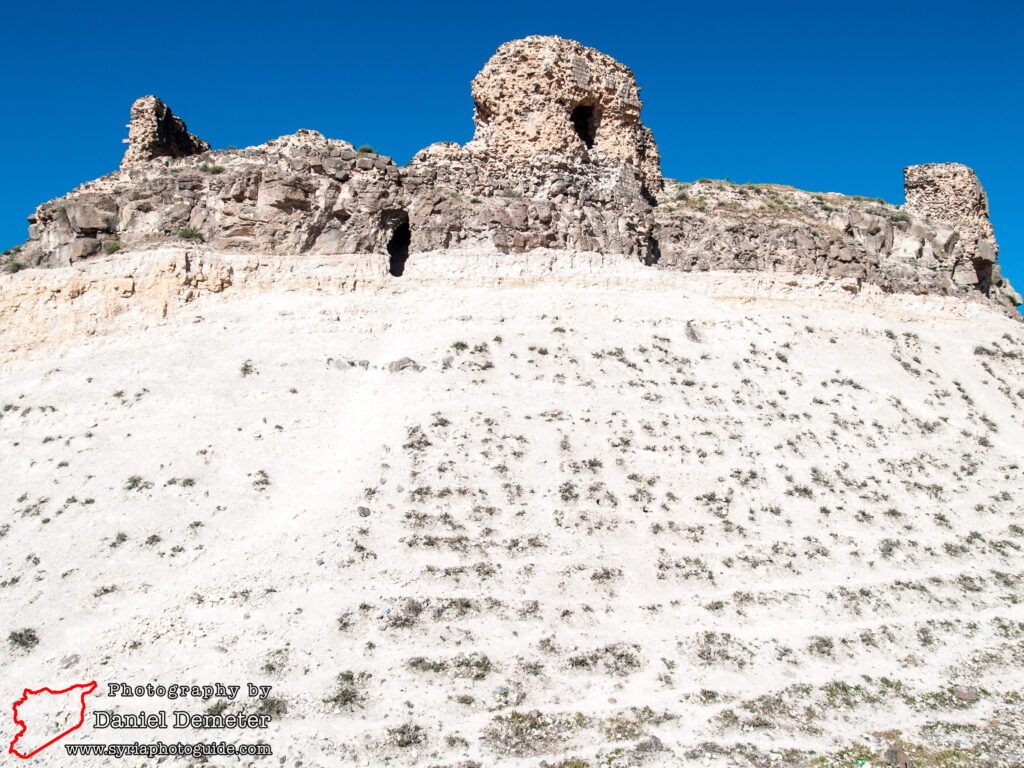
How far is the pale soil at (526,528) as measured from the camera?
9438mm

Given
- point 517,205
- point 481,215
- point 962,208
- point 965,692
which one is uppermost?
point 962,208

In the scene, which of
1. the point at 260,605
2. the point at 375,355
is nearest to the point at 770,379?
the point at 375,355

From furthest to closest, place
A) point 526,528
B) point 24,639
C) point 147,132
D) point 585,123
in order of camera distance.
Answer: point 585,123, point 147,132, point 526,528, point 24,639

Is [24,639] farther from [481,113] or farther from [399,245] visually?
[481,113]

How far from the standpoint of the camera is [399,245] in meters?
19.7

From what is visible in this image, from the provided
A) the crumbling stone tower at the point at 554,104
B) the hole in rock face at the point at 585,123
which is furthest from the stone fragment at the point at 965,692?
the hole in rock face at the point at 585,123

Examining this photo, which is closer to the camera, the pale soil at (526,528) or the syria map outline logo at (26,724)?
the syria map outline logo at (26,724)

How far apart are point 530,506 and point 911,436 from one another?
9392mm

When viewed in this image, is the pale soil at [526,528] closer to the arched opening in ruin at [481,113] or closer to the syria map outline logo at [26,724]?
the syria map outline logo at [26,724]

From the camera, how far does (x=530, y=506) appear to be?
12.4 metres

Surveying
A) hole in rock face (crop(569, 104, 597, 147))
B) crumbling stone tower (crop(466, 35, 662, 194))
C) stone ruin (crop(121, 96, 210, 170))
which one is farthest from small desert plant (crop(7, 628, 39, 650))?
hole in rock face (crop(569, 104, 597, 147))

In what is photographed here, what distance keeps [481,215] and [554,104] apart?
4.59 meters

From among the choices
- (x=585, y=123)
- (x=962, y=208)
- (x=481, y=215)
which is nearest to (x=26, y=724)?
(x=481, y=215)

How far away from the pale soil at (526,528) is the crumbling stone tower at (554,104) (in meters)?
5.10
